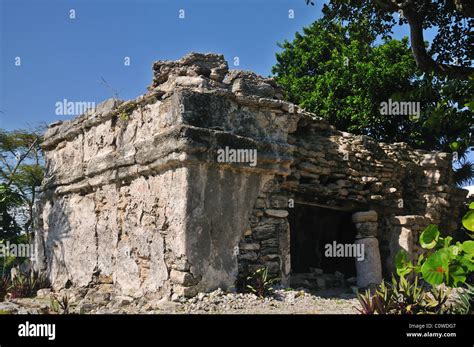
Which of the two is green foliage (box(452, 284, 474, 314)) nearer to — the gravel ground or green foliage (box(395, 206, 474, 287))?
the gravel ground

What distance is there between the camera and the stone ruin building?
729cm

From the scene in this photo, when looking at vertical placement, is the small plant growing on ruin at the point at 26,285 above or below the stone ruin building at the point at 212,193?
below

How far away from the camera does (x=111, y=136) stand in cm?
891

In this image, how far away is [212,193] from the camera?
738cm

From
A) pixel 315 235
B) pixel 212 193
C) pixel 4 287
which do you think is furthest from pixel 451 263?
pixel 4 287

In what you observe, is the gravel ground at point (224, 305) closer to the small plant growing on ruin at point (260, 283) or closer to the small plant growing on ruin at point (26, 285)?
the small plant growing on ruin at point (260, 283)

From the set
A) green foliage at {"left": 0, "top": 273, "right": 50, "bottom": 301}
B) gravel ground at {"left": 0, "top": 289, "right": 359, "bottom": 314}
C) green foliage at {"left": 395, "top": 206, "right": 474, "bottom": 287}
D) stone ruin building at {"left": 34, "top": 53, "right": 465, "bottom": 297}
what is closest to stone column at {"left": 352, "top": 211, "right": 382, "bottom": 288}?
stone ruin building at {"left": 34, "top": 53, "right": 465, "bottom": 297}

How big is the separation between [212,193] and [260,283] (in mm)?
1396

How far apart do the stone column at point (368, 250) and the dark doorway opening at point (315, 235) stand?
117cm

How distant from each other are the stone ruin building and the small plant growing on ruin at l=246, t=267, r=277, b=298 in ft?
0.45

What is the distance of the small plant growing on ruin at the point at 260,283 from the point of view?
287 inches

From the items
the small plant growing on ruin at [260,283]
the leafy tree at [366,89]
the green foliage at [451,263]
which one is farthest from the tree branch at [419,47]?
the leafy tree at [366,89]
